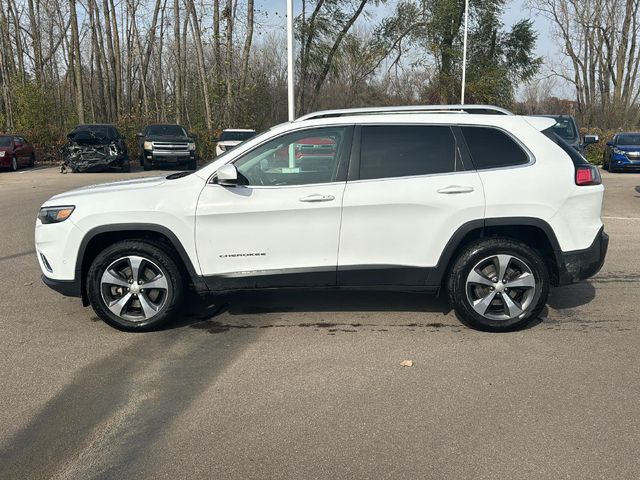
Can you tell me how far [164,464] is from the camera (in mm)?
2977

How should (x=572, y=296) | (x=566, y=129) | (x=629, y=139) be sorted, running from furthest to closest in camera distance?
(x=629, y=139) < (x=566, y=129) < (x=572, y=296)

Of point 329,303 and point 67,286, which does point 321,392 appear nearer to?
point 329,303

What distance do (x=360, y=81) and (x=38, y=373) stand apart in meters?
33.8

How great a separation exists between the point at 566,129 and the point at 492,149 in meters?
11.6

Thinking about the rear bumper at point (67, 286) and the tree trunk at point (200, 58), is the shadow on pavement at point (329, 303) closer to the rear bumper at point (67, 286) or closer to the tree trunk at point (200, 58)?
the rear bumper at point (67, 286)

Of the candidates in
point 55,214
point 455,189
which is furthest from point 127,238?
point 455,189

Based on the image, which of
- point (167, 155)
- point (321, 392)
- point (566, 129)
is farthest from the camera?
point (167, 155)

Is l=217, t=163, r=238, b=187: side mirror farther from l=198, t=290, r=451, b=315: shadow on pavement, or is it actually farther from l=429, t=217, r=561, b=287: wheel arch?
l=429, t=217, r=561, b=287: wheel arch

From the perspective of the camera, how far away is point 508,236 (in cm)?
489

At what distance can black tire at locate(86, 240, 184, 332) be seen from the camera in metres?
4.78

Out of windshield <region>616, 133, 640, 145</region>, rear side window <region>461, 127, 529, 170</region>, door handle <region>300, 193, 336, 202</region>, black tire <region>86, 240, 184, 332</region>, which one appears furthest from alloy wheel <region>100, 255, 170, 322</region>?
windshield <region>616, 133, 640, 145</region>

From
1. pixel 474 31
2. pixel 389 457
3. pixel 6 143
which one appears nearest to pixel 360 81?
pixel 474 31

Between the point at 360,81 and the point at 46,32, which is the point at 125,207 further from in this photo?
the point at 46,32

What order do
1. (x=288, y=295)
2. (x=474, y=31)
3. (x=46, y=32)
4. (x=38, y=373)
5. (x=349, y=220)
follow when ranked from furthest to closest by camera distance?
(x=46, y=32), (x=474, y=31), (x=288, y=295), (x=349, y=220), (x=38, y=373)
